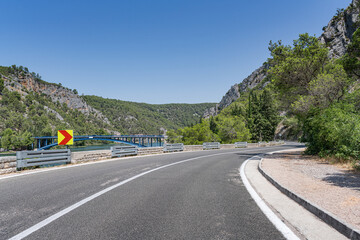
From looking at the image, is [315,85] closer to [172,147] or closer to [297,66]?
[297,66]

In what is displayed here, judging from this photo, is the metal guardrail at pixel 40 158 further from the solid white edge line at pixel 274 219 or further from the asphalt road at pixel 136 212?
the solid white edge line at pixel 274 219

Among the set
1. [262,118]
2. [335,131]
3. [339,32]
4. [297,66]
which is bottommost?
[335,131]

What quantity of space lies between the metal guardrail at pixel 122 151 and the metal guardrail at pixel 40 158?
4496 mm

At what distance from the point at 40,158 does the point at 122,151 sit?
7614 mm

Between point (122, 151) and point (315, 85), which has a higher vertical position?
point (315, 85)

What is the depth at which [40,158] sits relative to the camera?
1064 centimetres

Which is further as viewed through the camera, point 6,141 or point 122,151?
point 6,141

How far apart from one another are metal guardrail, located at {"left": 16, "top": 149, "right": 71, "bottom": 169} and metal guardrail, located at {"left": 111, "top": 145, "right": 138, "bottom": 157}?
450 centimetres

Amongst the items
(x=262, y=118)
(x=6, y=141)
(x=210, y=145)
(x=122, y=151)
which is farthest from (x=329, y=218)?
(x=6, y=141)

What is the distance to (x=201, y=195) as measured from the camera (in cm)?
558

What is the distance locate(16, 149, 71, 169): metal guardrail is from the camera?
31.7 ft

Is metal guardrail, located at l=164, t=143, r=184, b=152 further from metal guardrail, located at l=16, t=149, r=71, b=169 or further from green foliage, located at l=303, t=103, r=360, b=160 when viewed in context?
green foliage, located at l=303, t=103, r=360, b=160

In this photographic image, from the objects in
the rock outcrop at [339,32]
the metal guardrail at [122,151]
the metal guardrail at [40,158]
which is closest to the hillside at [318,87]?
the metal guardrail at [122,151]

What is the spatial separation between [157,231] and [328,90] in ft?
55.3
